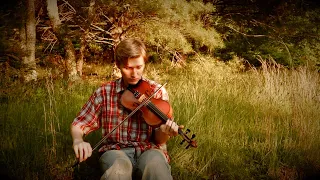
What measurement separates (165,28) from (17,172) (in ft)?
14.4

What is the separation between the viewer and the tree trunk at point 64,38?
5.79 m

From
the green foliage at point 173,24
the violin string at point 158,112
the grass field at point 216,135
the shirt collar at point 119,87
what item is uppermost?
the green foliage at point 173,24

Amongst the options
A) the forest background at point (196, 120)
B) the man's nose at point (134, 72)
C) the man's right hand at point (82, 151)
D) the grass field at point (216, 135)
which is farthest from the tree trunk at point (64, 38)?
the man's right hand at point (82, 151)

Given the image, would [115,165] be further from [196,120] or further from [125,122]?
[196,120]

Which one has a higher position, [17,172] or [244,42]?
[244,42]

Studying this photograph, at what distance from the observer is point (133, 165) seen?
1.70 m

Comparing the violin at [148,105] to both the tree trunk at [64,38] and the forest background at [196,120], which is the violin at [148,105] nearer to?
the forest background at [196,120]

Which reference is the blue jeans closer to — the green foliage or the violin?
the violin

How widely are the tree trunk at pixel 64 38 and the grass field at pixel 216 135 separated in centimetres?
265

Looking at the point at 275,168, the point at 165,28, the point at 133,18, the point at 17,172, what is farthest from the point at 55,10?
the point at 275,168

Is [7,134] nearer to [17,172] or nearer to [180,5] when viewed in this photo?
[17,172]

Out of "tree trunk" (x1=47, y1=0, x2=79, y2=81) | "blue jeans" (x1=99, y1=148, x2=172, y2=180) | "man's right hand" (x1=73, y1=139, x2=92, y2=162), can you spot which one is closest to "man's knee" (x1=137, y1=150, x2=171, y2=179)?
"blue jeans" (x1=99, y1=148, x2=172, y2=180)

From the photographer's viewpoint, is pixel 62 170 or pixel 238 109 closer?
pixel 62 170

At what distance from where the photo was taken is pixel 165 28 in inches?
233
